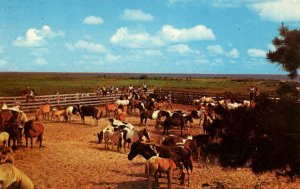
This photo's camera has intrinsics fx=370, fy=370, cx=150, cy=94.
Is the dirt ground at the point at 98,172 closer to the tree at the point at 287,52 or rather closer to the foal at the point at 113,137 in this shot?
the foal at the point at 113,137

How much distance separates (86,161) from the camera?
1612 centimetres

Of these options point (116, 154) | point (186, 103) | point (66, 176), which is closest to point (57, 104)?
point (186, 103)

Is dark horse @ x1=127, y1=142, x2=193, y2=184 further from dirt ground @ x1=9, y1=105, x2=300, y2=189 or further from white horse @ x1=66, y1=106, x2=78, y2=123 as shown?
white horse @ x1=66, y1=106, x2=78, y2=123

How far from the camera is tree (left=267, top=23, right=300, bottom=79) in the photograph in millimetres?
10102

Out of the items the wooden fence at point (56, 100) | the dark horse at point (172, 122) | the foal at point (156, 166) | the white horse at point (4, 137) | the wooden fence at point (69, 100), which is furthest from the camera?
the wooden fence at point (69, 100)

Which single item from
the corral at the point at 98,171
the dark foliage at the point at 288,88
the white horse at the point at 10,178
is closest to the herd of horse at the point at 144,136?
the corral at the point at 98,171

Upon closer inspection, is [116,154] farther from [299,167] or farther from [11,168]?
[299,167]

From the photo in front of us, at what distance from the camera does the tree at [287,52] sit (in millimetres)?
10102

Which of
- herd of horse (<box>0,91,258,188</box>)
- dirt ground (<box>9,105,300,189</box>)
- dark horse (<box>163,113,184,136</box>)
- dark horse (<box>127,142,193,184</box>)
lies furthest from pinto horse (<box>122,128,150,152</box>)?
dark horse (<box>127,142,193,184</box>)

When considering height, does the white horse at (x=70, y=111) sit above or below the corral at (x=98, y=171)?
above

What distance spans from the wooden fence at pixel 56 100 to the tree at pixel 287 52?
26993 millimetres

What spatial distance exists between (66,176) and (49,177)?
0.62 m

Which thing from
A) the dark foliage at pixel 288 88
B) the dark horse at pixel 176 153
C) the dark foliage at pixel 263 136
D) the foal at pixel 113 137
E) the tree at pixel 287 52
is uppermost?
the tree at pixel 287 52

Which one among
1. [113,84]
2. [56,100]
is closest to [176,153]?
[56,100]
